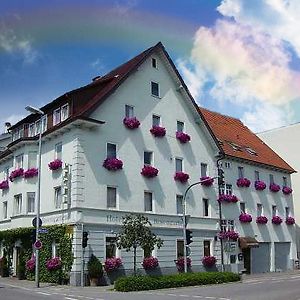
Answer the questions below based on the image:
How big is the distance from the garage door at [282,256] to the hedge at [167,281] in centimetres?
1619

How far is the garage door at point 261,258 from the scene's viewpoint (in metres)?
43.6

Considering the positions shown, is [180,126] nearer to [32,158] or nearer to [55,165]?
[55,165]

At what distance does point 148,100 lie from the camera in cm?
3641

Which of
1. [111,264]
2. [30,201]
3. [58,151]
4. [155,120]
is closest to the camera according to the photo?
[111,264]

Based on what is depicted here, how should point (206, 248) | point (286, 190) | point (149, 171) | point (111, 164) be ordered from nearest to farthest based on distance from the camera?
point (111, 164)
point (149, 171)
point (206, 248)
point (286, 190)

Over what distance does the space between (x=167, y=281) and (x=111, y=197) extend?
778cm

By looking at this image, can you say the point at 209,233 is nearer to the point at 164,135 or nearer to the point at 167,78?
the point at 164,135

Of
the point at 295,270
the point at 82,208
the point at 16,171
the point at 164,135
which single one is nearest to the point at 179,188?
the point at 164,135

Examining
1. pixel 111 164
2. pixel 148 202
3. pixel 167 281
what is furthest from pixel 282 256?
pixel 167 281

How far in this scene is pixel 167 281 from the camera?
1067 inches

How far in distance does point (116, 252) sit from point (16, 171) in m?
10.3

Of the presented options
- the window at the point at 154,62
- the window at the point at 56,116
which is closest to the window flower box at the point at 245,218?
the window at the point at 154,62

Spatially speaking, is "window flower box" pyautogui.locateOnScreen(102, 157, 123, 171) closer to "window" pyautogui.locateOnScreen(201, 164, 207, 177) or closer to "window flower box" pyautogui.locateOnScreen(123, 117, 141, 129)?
"window flower box" pyautogui.locateOnScreen(123, 117, 141, 129)

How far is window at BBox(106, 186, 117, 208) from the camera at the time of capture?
32.5 meters
